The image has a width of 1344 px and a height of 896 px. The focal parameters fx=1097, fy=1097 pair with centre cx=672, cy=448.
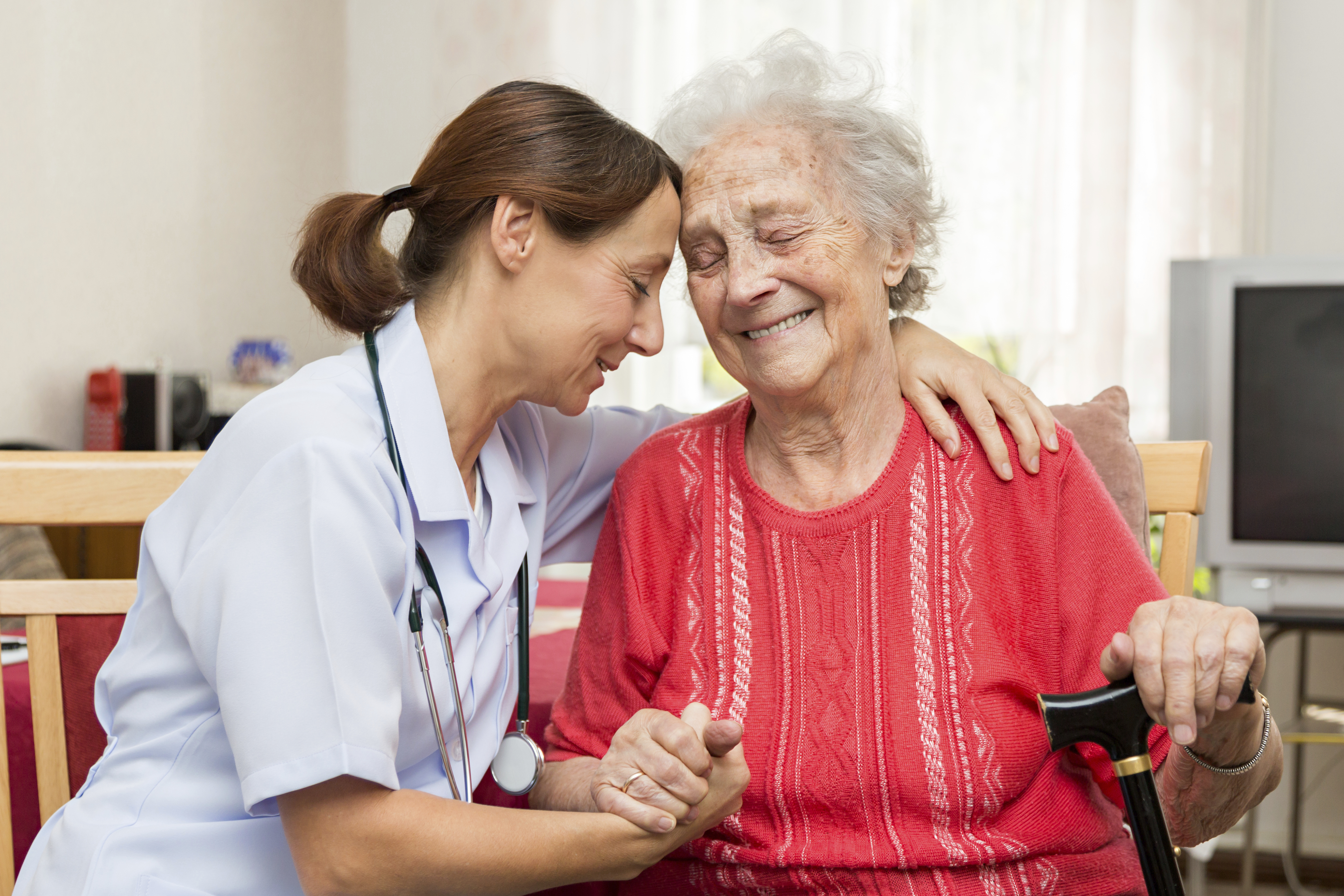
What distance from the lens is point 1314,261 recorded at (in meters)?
2.45

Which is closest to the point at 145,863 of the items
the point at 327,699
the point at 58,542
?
the point at 327,699

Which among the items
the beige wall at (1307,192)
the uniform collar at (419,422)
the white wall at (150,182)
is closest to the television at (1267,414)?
the beige wall at (1307,192)

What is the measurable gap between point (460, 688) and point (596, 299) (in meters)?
0.43

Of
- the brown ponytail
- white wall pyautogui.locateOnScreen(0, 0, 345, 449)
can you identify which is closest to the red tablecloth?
the brown ponytail

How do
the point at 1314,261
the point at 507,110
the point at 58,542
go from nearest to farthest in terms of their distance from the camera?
the point at 507,110 → the point at 1314,261 → the point at 58,542

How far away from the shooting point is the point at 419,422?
109 cm

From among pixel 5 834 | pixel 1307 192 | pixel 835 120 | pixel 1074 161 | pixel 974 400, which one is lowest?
pixel 5 834

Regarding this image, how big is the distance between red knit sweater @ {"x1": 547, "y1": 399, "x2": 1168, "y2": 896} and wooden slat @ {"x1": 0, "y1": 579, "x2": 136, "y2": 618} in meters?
0.52

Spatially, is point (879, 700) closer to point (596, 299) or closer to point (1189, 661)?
point (1189, 661)

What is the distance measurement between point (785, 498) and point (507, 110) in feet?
1.74

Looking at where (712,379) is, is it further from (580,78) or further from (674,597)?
(674,597)

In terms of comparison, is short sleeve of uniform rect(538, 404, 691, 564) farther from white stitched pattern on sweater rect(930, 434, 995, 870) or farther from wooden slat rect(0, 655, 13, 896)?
wooden slat rect(0, 655, 13, 896)

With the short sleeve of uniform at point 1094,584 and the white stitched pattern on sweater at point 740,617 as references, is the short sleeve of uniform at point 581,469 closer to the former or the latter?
the white stitched pattern on sweater at point 740,617

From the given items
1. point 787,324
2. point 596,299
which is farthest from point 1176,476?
point 596,299
